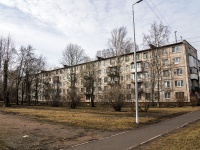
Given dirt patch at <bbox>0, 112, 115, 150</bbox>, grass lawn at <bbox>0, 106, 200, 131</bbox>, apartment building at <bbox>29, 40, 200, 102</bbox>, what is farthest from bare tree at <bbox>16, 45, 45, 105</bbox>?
dirt patch at <bbox>0, 112, 115, 150</bbox>

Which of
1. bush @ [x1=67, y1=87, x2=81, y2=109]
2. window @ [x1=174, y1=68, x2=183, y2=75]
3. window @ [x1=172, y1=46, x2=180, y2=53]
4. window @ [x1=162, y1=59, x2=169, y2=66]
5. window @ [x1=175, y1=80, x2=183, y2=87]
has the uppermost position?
window @ [x1=172, y1=46, x2=180, y2=53]

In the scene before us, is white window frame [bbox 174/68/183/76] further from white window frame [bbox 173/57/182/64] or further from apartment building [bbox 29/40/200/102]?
white window frame [bbox 173/57/182/64]

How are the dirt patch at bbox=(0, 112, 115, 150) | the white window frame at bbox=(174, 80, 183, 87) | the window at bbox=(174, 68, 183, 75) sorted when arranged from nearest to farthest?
the dirt patch at bbox=(0, 112, 115, 150)
the white window frame at bbox=(174, 80, 183, 87)
the window at bbox=(174, 68, 183, 75)

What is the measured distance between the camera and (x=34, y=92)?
64.2 m

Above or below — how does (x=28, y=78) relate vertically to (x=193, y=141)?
above

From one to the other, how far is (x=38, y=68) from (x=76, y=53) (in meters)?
10.2

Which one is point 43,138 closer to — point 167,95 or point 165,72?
point 167,95

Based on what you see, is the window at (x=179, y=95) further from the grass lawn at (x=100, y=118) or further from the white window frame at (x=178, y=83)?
the grass lawn at (x=100, y=118)

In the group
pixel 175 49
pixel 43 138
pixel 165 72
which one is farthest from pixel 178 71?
pixel 43 138

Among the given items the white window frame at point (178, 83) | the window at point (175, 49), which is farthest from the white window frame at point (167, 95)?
the window at point (175, 49)

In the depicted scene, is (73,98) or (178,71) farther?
(178,71)

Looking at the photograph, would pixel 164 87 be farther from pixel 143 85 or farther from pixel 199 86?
pixel 199 86

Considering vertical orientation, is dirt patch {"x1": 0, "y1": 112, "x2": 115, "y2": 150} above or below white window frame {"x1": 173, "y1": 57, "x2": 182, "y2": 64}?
below

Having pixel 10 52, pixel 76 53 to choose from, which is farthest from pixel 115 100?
pixel 76 53
